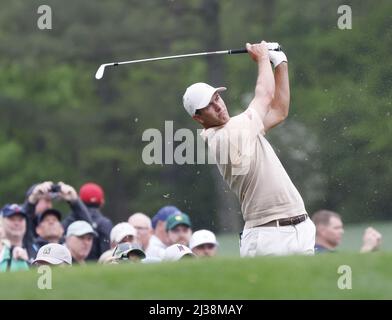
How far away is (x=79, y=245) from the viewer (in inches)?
503

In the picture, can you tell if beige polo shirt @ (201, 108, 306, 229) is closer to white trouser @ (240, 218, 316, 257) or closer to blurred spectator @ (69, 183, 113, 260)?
white trouser @ (240, 218, 316, 257)

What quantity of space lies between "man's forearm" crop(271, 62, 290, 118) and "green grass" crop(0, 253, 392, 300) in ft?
6.56

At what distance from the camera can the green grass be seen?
8.16m

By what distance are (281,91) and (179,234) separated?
381 centimetres

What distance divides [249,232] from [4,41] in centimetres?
2534

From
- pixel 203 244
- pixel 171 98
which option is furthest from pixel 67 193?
pixel 171 98

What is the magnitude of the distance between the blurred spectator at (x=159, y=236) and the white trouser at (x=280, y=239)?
3.28 meters

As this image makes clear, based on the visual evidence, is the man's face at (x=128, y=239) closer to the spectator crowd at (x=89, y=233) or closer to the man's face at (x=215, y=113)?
the spectator crowd at (x=89, y=233)

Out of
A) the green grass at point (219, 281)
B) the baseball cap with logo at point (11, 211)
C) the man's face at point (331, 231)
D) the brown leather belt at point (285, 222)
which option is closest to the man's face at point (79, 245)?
the baseball cap with logo at point (11, 211)

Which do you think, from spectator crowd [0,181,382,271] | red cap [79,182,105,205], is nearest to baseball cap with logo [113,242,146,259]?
spectator crowd [0,181,382,271]

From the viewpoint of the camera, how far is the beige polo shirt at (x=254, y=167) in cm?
975

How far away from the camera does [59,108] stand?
122ft

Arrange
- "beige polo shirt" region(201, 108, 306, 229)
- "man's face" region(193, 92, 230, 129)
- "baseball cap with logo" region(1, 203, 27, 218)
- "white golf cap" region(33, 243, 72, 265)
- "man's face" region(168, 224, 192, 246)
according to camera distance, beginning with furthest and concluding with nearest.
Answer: "man's face" region(168, 224, 192, 246), "baseball cap with logo" region(1, 203, 27, 218), "white golf cap" region(33, 243, 72, 265), "man's face" region(193, 92, 230, 129), "beige polo shirt" region(201, 108, 306, 229)

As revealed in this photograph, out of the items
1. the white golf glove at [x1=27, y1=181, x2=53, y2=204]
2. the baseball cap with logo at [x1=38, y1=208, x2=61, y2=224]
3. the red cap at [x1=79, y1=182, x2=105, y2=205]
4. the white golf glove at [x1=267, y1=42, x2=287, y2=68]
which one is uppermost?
the red cap at [x1=79, y1=182, x2=105, y2=205]
